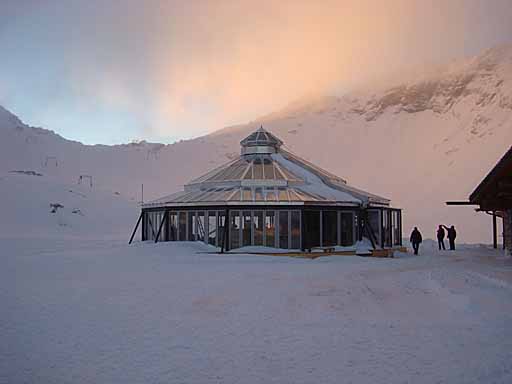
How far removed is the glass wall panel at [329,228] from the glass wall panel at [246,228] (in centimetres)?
290

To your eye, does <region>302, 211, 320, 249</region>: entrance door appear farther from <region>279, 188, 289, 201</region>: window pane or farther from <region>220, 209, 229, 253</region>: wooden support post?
<region>220, 209, 229, 253</region>: wooden support post

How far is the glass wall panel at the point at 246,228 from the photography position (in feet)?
69.6

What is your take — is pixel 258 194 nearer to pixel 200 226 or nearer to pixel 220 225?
pixel 220 225

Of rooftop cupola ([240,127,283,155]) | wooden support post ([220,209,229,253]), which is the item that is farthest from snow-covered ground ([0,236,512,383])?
rooftop cupola ([240,127,283,155])

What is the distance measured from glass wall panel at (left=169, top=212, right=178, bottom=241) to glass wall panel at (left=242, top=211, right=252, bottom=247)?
141 inches

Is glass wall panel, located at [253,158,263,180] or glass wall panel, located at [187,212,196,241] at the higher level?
glass wall panel, located at [253,158,263,180]

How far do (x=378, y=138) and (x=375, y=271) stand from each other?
76.2 metres

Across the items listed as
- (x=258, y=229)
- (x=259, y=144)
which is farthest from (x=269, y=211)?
(x=259, y=144)

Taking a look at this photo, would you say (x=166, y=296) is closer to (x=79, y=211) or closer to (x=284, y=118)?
(x=79, y=211)

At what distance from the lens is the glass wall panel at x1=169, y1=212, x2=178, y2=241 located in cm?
2347

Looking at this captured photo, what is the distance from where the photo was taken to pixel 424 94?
322ft

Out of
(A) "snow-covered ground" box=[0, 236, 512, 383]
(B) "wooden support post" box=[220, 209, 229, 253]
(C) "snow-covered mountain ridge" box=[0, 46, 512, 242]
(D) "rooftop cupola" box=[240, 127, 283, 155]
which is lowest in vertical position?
(A) "snow-covered ground" box=[0, 236, 512, 383]

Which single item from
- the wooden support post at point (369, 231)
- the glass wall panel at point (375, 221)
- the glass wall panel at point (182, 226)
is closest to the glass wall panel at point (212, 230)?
the glass wall panel at point (182, 226)

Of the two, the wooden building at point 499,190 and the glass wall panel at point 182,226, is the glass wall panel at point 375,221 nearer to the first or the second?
the wooden building at point 499,190
